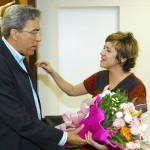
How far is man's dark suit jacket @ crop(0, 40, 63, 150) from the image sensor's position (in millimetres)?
1472

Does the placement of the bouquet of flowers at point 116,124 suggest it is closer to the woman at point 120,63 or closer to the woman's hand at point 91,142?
the woman's hand at point 91,142

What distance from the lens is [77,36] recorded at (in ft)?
10.5

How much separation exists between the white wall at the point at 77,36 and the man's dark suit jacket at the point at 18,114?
1517 mm

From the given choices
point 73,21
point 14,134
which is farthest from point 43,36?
point 14,134

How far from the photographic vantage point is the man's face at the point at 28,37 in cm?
159

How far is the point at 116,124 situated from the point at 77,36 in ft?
6.26

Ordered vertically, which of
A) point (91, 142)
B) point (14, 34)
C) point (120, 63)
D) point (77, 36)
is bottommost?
point (91, 142)

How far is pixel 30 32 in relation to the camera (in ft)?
5.25

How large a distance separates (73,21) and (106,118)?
1.89m

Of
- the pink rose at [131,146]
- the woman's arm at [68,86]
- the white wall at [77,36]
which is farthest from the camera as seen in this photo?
the white wall at [77,36]

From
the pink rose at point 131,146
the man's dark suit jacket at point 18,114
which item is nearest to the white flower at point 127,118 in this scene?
the pink rose at point 131,146

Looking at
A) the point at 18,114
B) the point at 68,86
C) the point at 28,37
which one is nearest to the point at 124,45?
the point at 68,86

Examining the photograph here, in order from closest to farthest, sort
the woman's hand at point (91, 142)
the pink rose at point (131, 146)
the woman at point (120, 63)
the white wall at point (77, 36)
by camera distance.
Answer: the pink rose at point (131, 146)
the woman's hand at point (91, 142)
the woman at point (120, 63)
the white wall at point (77, 36)

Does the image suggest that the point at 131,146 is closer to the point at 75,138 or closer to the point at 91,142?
the point at 91,142
